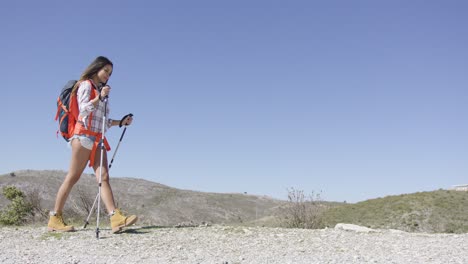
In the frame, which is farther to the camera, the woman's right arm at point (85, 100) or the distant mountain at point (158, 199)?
the distant mountain at point (158, 199)

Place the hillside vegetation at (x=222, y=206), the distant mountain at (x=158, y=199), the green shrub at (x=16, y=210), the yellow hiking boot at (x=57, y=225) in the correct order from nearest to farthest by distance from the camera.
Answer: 1. the yellow hiking boot at (x=57, y=225)
2. the green shrub at (x=16, y=210)
3. the hillside vegetation at (x=222, y=206)
4. the distant mountain at (x=158, y=199)

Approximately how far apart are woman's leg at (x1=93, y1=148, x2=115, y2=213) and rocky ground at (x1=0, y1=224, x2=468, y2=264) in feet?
1.57

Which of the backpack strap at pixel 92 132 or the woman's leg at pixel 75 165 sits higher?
the backpack strap at pixel 92 132

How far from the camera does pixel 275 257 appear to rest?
554 centimetres

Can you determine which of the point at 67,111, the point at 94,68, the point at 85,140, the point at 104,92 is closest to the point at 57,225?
the point at 85,140

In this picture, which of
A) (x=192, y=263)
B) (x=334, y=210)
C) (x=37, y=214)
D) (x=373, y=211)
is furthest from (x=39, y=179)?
(x=192, y=263)

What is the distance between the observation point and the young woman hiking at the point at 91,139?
22.8 feet

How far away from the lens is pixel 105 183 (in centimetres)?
704

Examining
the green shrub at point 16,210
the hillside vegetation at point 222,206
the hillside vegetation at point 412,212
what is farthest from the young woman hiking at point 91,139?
the hillside vegetation at point 412,212

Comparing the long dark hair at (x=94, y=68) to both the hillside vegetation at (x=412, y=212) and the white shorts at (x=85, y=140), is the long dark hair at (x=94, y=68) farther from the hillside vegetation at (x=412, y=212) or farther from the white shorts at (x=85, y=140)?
the hillside vegetation at (x=412, y=212)

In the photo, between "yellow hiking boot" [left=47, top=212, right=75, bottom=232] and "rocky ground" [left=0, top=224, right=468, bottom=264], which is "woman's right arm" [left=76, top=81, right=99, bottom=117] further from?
"rocky ground" [left=0, top=224, right=468, bottom=264]

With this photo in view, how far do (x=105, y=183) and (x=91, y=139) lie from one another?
74 cm

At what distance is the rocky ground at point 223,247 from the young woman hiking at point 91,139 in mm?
287

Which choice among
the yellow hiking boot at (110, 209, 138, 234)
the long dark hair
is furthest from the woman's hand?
the yellow hiking boot at (110, 209, 138, 234)
